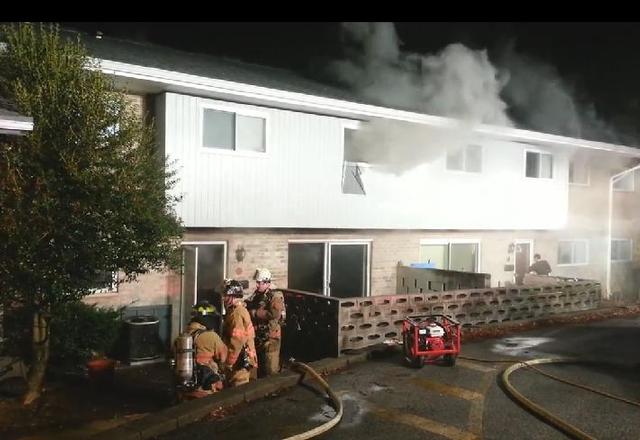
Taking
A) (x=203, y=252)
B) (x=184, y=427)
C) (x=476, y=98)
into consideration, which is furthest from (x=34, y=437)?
(x=476, y=98)

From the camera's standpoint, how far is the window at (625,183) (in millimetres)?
19266

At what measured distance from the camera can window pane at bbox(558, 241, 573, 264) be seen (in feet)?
56.6

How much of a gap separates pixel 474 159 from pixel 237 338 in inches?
376

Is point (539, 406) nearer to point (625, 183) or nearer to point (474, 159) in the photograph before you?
point (474, 159)

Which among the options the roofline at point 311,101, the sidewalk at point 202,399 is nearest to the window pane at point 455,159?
the roofline at point 311,101

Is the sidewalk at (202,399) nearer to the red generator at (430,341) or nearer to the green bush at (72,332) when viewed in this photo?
the green bush at (72,332)

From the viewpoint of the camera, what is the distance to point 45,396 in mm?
7113

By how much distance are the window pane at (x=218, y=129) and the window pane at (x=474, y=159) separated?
21.4 feet

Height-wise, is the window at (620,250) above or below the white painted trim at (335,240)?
below

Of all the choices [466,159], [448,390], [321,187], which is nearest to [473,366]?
[448,390]

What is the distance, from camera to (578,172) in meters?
17.5

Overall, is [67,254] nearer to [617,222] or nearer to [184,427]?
[184,427]

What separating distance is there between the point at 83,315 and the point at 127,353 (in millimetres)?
971

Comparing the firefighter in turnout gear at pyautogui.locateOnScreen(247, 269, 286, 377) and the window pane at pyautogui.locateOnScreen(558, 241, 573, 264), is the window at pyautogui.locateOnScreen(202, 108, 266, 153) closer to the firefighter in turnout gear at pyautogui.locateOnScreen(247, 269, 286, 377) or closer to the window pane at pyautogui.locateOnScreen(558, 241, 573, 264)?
the firefighter in turnout gear at pyautogui.locateOnScreen(247, 269, 286, 377)
